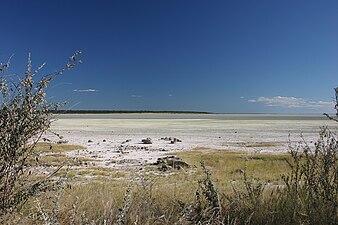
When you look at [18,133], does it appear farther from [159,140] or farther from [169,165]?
→ [159,140]

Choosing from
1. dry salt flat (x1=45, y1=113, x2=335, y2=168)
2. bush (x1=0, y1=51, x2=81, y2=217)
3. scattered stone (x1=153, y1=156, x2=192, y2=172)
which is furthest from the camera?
dry salt flat (x1=45, y1=113, x2=335, y2=168)

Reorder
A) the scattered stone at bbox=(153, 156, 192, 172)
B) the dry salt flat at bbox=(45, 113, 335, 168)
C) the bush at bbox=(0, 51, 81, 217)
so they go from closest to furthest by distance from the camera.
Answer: the bush at bbox=(0, 51, 81, 217)
the scattered stone at bbox=(153, 156, 192, 172)
the dry salt flat at bbox=(45, 113, 335, 168)

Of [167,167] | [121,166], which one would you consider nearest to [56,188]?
[167,167]

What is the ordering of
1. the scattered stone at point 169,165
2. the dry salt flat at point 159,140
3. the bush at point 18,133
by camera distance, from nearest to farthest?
the bush at point 18,133, the scattered stone at point 169,165, the dry salt flat at point 159,140

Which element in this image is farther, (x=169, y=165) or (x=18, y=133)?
(x=169, y=165)

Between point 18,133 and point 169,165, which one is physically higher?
point 18,133

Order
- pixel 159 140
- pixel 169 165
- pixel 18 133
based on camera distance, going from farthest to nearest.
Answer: pixel 159 140
pixel 169 165
pixel 18 133

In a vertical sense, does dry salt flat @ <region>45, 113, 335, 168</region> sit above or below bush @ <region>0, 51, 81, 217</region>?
below

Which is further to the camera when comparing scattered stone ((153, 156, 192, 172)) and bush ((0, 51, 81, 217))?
scattered stone ((153, 156, 192, 172))

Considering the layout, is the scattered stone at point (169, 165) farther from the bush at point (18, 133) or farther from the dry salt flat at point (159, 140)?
the bush at point (18, 133)

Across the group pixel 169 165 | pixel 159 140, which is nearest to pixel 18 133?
pixel 169 165

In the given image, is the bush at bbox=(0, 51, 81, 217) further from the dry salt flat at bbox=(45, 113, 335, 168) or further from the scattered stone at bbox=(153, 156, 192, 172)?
the scattered stone at bbox=(153, 156, 192, 172)

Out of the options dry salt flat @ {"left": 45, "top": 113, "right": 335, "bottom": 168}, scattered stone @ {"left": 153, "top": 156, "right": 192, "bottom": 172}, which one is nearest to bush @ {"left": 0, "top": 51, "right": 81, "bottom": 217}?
dry salt flat @ {"left": 45, "top": 113, "right": 335, "bottom": 168}

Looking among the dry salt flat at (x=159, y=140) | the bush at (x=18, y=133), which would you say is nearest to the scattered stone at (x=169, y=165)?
the dry salt flat at (x=159, y=140)
